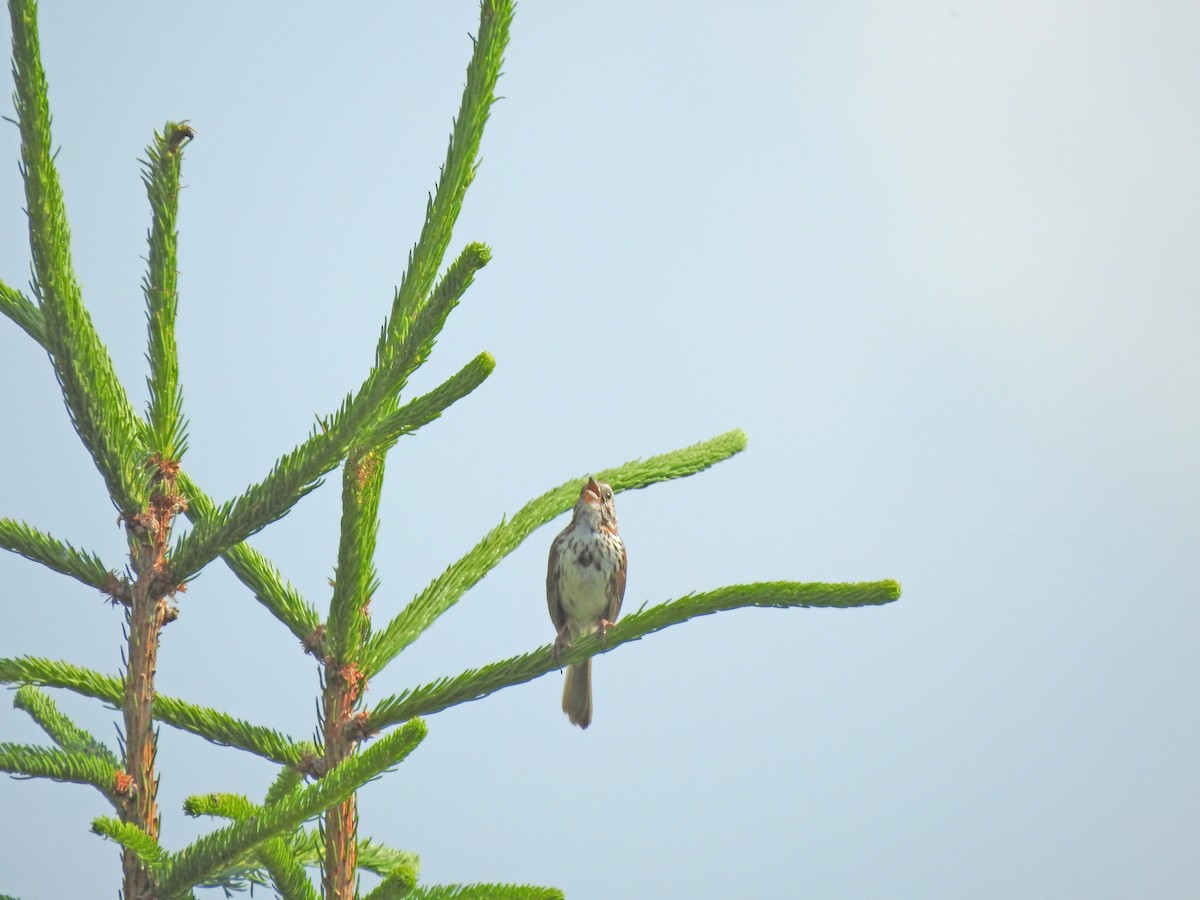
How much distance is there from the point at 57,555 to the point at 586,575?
356 centimetres

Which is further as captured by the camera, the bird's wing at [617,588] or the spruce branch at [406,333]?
the bird's wing at [617,588]

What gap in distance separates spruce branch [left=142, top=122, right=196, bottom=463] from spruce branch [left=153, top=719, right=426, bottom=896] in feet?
2.76

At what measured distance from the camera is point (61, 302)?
6.98 ft

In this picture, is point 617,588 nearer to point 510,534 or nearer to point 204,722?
point 510,534

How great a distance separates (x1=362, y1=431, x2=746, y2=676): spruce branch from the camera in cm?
255

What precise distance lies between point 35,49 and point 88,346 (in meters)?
0.56

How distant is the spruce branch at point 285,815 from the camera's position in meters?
1.73

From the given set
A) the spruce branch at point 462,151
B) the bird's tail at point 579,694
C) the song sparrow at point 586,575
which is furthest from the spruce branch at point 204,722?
the bird's tail at point 579,694

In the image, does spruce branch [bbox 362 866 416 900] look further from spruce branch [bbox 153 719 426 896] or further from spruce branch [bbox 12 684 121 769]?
spruce branch [bbox 12 684 121 769]

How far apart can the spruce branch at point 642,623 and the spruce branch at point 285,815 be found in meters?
0.50

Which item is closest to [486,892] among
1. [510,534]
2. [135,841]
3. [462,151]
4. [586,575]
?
[135,841]

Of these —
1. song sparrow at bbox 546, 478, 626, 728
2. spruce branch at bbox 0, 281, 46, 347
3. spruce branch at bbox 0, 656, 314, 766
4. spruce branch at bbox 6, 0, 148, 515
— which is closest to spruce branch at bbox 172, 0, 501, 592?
spruce branch at bbox 6, 0, 148, 515

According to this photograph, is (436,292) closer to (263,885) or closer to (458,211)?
(458,211)

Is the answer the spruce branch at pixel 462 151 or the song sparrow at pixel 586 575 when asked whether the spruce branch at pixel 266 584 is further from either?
the song sparrow at pixel 586 575
